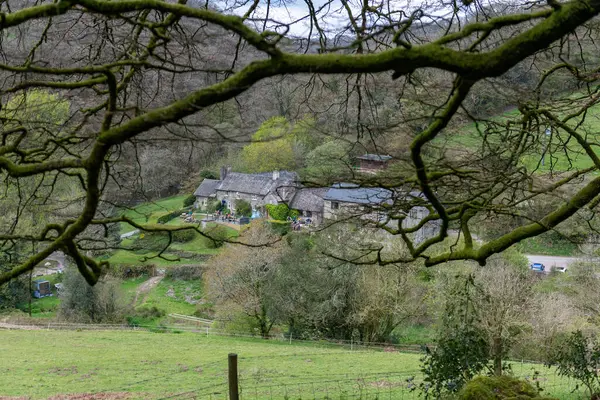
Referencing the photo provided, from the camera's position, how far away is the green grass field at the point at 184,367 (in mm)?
12484

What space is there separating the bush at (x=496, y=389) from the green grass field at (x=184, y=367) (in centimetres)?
372

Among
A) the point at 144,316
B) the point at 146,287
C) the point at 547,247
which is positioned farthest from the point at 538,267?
the point at 146,287

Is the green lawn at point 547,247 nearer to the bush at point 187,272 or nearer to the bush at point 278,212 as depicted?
the bush at point 278,212

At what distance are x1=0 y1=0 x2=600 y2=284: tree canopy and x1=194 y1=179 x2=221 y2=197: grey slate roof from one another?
132 feet

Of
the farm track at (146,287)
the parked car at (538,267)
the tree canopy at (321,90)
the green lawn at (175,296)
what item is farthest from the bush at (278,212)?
the tree canopy at (321,90)

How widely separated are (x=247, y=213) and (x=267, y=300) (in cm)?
2098

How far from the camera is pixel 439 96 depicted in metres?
5.12

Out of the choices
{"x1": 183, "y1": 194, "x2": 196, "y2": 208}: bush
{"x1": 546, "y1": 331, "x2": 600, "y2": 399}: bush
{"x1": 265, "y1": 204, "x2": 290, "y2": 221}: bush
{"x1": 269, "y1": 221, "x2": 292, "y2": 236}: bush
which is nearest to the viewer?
{"x1": 546, "y1": 331, "x2": 600, "y2": 399}: bush

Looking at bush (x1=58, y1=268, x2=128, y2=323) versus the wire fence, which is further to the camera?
bush (x1=58, y1=268, x2=128, y2=323)

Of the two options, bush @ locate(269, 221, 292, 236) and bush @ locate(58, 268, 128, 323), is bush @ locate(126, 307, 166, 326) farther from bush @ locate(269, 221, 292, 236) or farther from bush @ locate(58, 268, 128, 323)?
bush @ locate(269, 221, 292, 236)

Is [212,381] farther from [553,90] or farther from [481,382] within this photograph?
[553,90]

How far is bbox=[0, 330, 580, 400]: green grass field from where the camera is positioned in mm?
12484

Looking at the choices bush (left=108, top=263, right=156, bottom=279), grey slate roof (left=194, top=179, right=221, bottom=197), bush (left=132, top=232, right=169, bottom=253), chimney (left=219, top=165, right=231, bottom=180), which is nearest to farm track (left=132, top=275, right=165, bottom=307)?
bush (left=108, top=263, right=156, bottom=279)

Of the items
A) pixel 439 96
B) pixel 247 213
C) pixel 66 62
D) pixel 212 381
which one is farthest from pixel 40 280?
pixel 439 96
